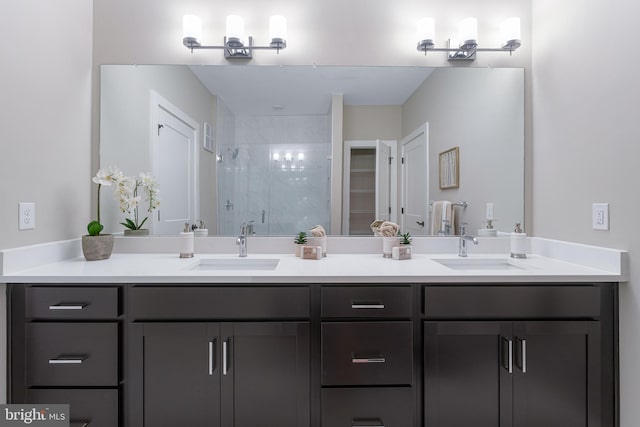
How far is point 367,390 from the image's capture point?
1346mm

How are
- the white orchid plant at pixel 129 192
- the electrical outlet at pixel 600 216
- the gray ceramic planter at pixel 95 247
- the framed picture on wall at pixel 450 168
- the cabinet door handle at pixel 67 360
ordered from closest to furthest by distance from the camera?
the cabinet door handle at pixel 67 360 < the electrical outlet at pixel 600 216 < the gray ceramic planter at pixel 95 247 < the white orchid plant at pixel 129 192 < the framed picture on wall at pixel 450 168

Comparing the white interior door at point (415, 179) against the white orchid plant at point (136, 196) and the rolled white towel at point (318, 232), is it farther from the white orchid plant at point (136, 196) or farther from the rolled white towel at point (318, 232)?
the white orchid plant at point (136, 196)

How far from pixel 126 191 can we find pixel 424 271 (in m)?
1.56

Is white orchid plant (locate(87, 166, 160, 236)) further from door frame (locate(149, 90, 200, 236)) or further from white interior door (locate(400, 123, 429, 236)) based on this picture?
white interior door (locate(400, 123, 429, 236))

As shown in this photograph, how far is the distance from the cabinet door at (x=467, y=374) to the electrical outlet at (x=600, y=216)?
605 millimetres

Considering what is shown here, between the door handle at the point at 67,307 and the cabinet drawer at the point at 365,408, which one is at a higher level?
the door handle at the point at 67,307

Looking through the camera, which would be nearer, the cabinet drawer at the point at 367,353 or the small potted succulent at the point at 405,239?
the cabinet drawer at the point at 367,353

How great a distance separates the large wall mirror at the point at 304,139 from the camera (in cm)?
194

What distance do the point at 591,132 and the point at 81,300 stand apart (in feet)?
7.42

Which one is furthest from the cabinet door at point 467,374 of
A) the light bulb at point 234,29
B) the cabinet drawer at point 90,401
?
the light bulb at point 234,29

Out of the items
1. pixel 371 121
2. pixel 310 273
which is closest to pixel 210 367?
pixel 310 273

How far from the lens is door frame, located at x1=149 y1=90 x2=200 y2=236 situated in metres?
1.95

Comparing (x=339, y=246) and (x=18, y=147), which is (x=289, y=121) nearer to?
(x=339, y=246)

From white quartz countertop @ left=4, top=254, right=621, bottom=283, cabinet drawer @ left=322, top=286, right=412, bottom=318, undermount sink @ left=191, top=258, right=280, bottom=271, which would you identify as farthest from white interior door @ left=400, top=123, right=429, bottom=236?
undermount sink @ left=191, top=258, right=280, bottom=271
